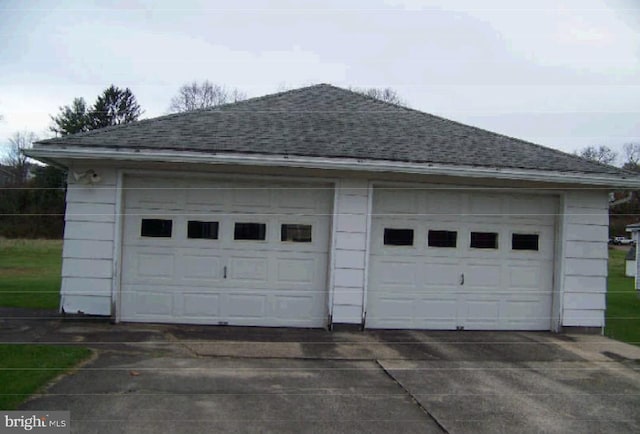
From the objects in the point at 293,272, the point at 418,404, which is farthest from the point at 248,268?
the point at 418,404

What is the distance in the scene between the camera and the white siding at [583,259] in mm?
8977

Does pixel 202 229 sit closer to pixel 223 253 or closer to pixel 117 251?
pixel 223 253

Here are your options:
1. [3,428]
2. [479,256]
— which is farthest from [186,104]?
[3,428]

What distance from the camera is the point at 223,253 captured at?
28.0ft

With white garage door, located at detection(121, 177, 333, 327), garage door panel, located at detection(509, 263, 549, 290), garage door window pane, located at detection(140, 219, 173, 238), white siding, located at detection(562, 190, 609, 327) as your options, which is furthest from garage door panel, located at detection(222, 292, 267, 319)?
white siding, located at detection(562, 190, 609, 327)

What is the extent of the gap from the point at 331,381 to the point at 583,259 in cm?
558

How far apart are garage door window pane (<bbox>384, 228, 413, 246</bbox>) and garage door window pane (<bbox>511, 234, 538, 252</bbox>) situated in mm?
1812

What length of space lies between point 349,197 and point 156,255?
3202mm

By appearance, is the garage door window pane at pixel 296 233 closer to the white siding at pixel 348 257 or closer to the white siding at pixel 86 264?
the white siding at pixel 348 257

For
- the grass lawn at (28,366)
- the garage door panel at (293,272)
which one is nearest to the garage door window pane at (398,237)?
the garage door panel at (293,272)

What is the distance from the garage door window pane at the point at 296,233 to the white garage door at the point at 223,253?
0.02 metres

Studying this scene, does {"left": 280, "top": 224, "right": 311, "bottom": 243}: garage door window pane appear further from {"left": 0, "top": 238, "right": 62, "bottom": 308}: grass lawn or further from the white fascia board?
{"left": 0, "top": 238, "right": 62, "bottom": 308}: grass lawn

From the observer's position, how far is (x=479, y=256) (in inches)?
351

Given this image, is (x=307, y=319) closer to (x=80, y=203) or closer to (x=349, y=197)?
(x=349, y=197)
